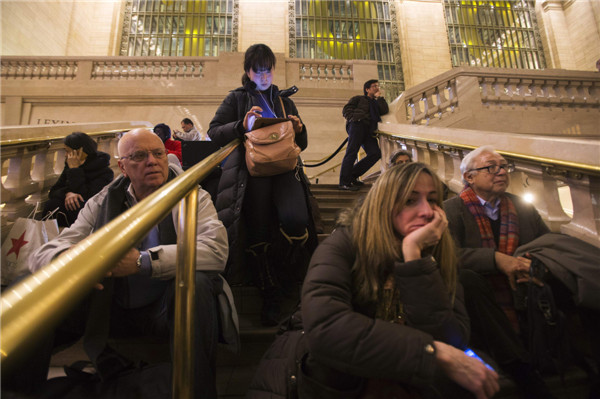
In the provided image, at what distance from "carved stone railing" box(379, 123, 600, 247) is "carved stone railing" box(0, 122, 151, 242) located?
3898 mm

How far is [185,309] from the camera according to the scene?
1128 mm

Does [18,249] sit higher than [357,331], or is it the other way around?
[18,249]

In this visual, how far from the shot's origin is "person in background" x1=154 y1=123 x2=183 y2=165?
417 cm

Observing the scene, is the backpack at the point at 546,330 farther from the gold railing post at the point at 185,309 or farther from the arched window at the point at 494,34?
the arched window at the point at 494,34

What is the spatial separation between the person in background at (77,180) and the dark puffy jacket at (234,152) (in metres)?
1.43

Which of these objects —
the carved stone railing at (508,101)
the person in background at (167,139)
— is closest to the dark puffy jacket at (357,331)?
the person in background at (167,139)

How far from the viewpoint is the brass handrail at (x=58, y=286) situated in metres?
0.34

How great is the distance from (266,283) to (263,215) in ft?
1.42

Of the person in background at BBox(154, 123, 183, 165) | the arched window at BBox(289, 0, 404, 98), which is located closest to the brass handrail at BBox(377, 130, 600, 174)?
the person in background at BBox(154, 123, 183, 165)

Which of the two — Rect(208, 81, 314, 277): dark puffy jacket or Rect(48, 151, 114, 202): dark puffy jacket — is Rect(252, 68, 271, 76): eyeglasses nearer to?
Rect(208, 81, 314, 277): dark puffy jacket

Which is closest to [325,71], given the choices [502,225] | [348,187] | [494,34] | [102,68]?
[348,187]

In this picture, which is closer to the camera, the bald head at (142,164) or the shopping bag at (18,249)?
the bald head at (142,164)

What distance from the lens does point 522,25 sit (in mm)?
13156

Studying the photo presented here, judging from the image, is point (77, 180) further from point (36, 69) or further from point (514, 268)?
point (36, 69)
